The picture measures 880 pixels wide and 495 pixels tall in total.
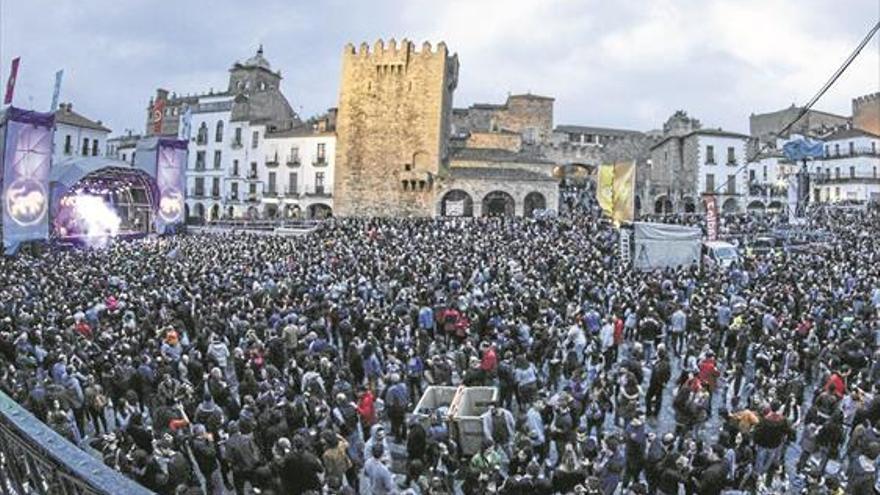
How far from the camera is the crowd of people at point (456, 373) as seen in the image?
29.0ft

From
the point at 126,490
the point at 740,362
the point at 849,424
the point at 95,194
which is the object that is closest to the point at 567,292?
the point at 740,362

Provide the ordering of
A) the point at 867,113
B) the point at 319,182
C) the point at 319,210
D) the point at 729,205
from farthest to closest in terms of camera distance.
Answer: the point at 867,113 < the point at 729,205 < the point at 319,210 < the point at 319,182

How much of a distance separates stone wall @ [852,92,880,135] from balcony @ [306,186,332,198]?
46.5 metres

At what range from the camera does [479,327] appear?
16.3m

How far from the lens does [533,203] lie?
169 ft

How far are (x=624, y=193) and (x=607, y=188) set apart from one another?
180 cm

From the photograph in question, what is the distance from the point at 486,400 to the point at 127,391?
208 inches

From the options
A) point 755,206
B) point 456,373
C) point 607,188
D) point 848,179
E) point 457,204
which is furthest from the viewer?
point 848,179

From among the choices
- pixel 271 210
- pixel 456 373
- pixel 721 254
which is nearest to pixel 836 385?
pixel 456 373

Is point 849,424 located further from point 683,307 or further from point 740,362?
point 683,307

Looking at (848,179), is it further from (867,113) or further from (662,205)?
(662,205)

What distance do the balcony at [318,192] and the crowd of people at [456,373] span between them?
3175 centimetres

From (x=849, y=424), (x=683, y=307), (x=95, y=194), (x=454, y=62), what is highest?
(x=454, y=62)

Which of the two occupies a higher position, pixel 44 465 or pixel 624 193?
pixel 624 193
